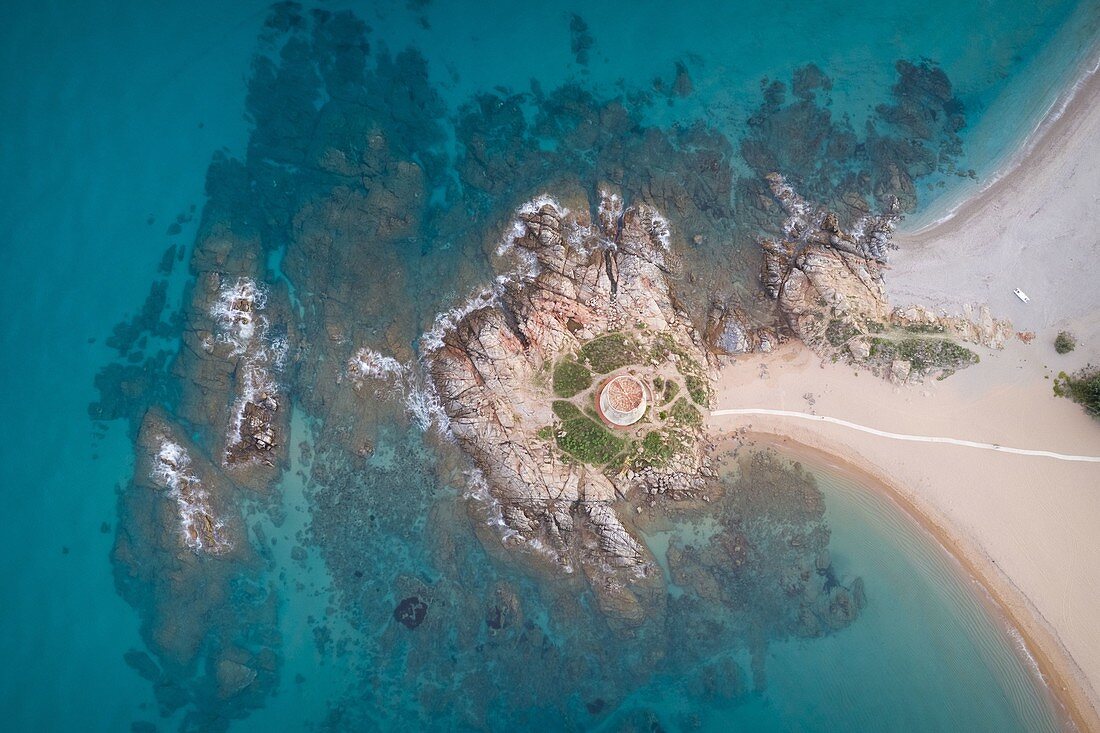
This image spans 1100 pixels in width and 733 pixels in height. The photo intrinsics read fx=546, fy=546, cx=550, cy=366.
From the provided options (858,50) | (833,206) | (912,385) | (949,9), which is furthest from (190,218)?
(949,9)

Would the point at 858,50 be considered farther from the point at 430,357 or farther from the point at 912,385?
the point at 430,357

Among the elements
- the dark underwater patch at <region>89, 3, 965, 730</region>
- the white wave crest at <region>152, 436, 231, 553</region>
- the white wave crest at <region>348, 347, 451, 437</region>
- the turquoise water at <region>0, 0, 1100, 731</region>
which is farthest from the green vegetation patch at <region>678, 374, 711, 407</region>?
the white wave crest at <region>152, 436, 231, 553</region>

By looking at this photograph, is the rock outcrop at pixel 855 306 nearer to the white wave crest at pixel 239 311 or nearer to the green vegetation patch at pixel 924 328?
the green vegetation patch at pixel 924 328

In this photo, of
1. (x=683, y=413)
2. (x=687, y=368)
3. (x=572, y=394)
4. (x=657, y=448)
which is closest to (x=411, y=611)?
(x=572, y=394)

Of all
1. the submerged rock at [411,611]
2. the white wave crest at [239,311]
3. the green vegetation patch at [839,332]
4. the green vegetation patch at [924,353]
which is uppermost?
the white wave crest at [239,311]

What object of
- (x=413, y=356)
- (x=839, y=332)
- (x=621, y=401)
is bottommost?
(x=839, y=332)

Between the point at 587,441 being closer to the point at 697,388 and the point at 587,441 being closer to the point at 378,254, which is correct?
the point at 697,388

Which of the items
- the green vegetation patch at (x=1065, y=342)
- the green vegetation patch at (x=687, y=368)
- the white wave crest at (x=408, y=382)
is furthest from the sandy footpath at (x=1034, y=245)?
the white wave crest at (x=408, y=382)

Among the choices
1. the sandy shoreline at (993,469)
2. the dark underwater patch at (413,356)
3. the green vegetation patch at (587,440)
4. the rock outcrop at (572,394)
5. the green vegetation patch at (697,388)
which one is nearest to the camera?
the green vegetation patch at (587,440)
